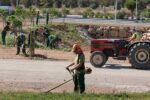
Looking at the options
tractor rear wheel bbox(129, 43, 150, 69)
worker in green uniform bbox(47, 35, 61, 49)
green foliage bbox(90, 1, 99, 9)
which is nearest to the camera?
tractor rear wheel bbox(129, 43, 150, 69)

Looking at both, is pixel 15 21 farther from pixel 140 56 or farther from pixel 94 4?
pixel 94 4

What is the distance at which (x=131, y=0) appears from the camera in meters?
91.5

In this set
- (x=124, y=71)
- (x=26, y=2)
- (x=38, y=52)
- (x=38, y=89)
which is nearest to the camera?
(x=38, y=89)

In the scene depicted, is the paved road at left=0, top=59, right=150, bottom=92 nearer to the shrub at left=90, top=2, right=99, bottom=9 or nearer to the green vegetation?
the green vegetation

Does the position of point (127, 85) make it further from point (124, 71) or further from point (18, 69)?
point (18, 69)

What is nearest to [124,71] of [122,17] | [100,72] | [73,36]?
[100,72]

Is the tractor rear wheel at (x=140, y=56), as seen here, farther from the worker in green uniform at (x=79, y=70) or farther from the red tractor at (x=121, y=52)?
the worker in green uniform at (x=79, y=70)

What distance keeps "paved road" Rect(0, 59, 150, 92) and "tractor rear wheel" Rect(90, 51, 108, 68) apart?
0.34m

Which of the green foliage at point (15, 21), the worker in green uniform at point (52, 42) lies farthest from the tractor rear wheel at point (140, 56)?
the green foliage at point (15, 21)

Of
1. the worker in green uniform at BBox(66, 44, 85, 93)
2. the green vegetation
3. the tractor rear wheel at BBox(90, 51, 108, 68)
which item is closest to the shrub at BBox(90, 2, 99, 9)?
the tractor rear wheel at BBox(90, 51, 108, 68)

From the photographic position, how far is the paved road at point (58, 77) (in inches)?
712

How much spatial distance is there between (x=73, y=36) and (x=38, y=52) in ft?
35.0

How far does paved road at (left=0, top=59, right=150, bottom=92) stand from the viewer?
1809cm

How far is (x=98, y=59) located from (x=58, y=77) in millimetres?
3752
